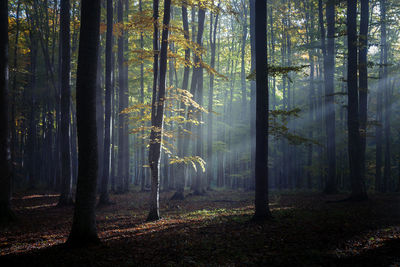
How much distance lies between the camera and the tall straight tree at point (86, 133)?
6676mm

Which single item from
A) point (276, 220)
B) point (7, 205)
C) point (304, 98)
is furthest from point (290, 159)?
point (7, 205)

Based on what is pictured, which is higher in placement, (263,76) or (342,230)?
(263,76)

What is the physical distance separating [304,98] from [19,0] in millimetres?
27606

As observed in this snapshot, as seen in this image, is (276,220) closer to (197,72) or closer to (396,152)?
(197,72)

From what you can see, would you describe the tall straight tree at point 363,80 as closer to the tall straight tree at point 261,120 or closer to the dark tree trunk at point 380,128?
the dark tree trunk at point 380,128

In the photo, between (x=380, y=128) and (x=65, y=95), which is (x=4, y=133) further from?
(x=380, y=128)

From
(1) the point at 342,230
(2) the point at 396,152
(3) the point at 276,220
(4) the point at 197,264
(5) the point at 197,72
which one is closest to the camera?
(4) the point at 197,264

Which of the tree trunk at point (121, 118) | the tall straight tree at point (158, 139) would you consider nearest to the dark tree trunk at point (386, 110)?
the tall straight tree at point (158, 139)

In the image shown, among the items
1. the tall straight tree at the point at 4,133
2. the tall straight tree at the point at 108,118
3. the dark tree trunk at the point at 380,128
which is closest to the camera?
the tall straight tree at the point at 4,133

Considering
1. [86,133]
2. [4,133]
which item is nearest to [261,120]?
[86,133]

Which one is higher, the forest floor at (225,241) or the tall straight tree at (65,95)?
the tall straight tree at (65,95)

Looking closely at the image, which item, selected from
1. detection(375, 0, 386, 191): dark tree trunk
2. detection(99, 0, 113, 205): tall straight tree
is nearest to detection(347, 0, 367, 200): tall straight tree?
detection(375, 0, 386, 191): dark tree trunk

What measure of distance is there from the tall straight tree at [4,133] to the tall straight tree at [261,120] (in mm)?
8914

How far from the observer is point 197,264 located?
5508mm
